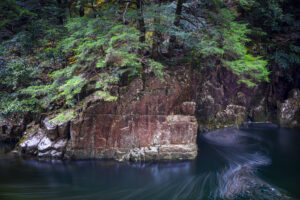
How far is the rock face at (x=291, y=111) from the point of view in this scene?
40.4 ft

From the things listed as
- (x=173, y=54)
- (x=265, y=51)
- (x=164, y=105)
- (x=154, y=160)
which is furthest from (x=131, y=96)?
(x=265, y=51)

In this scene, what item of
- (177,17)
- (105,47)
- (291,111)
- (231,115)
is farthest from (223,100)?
(105,47)

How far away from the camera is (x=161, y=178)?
650 centimetres

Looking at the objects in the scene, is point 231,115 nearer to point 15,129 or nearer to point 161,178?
point 161,178

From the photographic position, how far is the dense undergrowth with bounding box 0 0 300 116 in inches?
251

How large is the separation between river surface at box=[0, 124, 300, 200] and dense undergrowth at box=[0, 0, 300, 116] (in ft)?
8.49

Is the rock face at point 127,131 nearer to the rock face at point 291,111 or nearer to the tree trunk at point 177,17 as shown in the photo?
the tree trunk at point 177,17

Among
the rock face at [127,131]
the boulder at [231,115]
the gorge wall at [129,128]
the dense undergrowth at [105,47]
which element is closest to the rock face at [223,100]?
the boulder at [231,115]

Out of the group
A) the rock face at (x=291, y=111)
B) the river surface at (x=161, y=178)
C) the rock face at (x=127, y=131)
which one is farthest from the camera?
the rock face at (x=291, y=111)

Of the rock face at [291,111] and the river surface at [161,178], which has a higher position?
the rock face at [291,111]

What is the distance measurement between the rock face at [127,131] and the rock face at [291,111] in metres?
9.26

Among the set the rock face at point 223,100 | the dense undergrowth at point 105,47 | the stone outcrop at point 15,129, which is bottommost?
the stone outcrop at point 15,129

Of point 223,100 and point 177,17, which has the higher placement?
point 177,17

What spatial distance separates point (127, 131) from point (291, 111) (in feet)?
39.8
